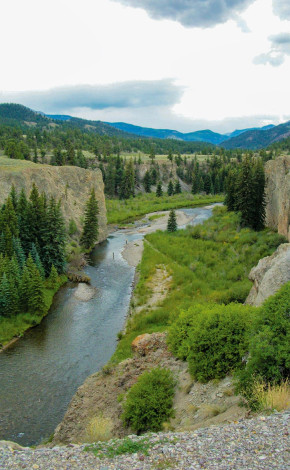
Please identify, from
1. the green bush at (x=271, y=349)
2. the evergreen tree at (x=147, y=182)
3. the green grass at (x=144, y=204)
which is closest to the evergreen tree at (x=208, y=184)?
the green grass at (x=144, y=204)

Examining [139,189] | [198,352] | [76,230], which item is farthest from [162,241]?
[139,189]

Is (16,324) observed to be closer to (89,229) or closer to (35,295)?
(35,295)

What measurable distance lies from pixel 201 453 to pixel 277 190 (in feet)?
155

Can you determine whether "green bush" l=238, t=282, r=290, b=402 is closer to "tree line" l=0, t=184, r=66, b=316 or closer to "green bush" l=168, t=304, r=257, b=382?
"green bush" l=168, t=304, r=257, b=382

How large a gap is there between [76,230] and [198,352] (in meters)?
44.4

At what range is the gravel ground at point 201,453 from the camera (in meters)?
7.46

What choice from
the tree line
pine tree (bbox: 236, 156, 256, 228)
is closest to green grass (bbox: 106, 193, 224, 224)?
pine tree (bbox: 236, 156, 256, 228)

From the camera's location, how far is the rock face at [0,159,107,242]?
45.9m

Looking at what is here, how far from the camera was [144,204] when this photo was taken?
9600 centimetres

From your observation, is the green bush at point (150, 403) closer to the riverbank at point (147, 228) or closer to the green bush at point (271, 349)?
the green bush at point (271, 349)

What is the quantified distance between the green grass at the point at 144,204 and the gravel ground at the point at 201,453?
67.3 m

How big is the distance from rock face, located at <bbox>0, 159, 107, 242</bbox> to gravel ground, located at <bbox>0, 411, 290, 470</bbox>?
36.8m

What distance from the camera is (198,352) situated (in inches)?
551

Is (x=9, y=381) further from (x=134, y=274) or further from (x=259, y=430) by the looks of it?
(x=134, y=274)
